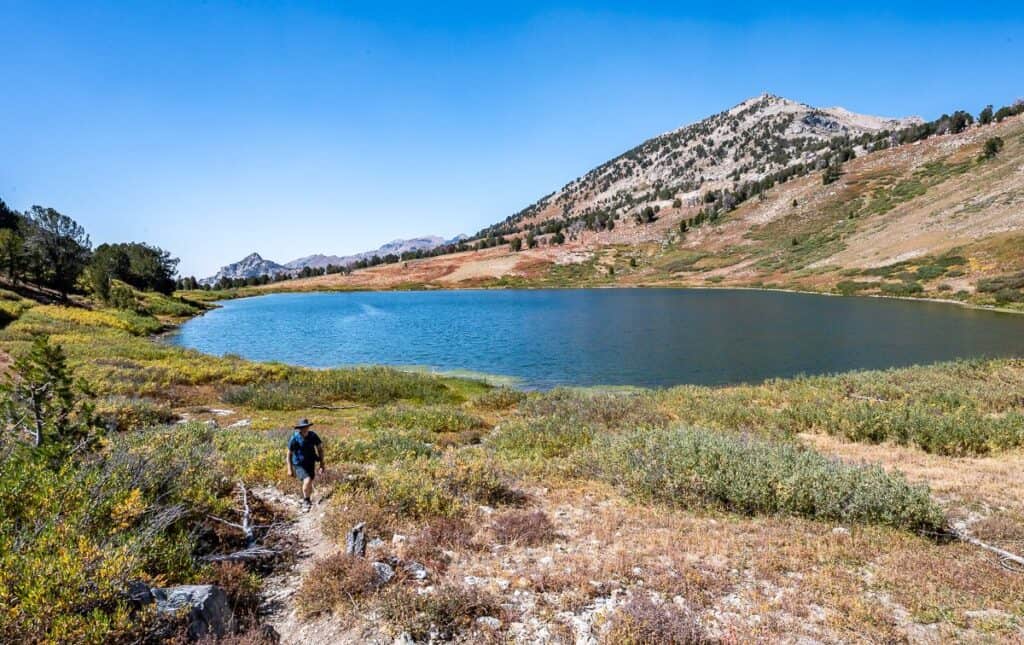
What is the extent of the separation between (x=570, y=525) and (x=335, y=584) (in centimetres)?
503

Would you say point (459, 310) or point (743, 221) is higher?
point (743, 221)

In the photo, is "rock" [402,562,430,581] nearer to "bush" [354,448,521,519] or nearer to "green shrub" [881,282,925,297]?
"bush" [354,448,521,519]

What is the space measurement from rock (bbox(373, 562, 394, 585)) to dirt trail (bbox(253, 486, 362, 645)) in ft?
2.77

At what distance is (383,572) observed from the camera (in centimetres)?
746

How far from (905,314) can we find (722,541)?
64.6m

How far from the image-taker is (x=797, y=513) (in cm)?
1046

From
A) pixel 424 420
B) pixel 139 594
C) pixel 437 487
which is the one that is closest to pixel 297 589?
pixel 139 594

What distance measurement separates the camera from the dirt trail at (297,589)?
639 centimetres

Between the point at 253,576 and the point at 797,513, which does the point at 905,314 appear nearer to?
the point at 797,513

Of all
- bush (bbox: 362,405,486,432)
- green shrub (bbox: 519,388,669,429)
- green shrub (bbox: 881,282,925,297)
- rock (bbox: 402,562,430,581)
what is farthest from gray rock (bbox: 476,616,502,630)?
green shrub (bbox: 881,282,925,297)

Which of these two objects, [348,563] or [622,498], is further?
[622,498]

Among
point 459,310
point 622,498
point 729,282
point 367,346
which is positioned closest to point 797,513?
point 622,498

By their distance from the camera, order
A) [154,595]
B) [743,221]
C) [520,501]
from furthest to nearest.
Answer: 1. [743,221]
2. [520,501]
3. [154,595]

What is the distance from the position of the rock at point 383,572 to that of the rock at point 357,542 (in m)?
0.53
